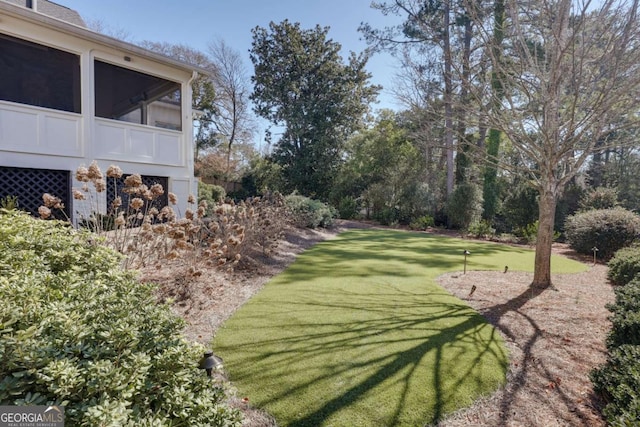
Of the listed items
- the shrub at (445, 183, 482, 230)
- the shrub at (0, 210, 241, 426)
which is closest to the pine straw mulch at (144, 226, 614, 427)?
the shrub at (0, 210, 241, 426)

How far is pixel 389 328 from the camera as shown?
4.07 m

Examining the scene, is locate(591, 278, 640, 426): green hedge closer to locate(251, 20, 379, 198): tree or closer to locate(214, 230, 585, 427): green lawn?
locate(214, 230, 585, 427): green lawn

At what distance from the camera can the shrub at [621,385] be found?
202 cm

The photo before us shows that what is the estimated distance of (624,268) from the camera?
21.3ft

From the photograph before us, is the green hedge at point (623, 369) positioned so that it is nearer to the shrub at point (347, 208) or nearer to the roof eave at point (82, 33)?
the roof eave at point (82, 33)

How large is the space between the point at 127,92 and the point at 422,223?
13.8 metres

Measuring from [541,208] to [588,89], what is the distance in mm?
2050

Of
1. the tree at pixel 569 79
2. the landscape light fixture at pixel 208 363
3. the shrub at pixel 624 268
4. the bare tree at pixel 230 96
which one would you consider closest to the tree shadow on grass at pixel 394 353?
the landscape light fixture at pixel 208 363

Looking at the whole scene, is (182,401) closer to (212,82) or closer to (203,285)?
(203,285)

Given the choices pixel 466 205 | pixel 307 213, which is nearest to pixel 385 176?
pixel 466 205

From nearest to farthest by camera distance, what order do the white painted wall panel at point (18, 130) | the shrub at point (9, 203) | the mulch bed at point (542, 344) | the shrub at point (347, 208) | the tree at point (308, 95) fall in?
the mulch bed at point (542, 344)
the shrub at point (9, 203)
the white painted wall panel at point (18, 130)
the shrub at point (347, 208)
the tree at point (308, 95)

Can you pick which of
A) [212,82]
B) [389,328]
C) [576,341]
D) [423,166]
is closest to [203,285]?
[389,328]

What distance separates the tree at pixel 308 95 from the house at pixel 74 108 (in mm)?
10898

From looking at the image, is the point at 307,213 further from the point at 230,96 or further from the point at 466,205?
the point at 230,96
